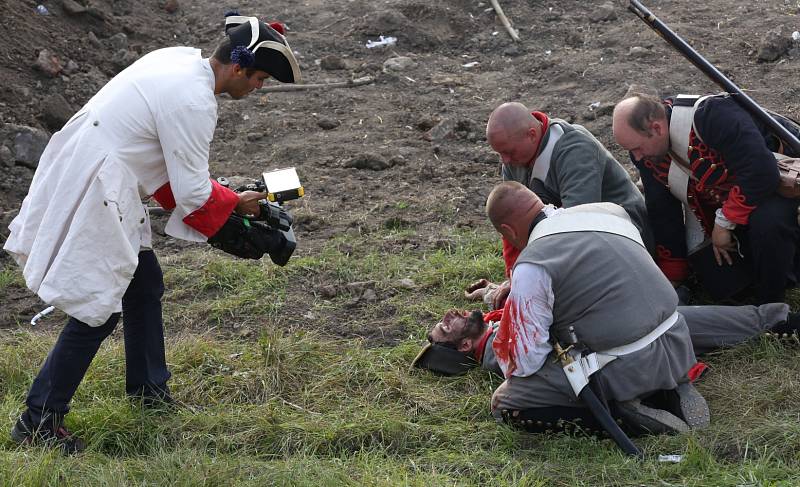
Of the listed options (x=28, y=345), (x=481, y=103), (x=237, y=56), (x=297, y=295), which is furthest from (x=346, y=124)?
(x=237, y=56)

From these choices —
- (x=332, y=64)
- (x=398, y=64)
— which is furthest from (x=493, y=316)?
(x=332, y=64)

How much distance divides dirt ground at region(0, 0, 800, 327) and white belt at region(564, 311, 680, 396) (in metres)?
2.54

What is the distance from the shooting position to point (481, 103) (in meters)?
8.99

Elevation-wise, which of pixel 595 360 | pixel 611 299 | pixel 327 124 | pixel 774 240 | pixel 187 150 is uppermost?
pixel 187 150

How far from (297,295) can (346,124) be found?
3182 mm

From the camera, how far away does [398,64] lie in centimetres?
991

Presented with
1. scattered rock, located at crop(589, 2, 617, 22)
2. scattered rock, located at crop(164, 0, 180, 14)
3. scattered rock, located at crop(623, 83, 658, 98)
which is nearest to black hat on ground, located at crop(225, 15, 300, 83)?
scattered rock, located at crop(623, 83, 658, 98)

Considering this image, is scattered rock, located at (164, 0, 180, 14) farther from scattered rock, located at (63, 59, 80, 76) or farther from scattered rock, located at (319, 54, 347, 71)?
scattered rock, located at (319, 54, 347, 71)

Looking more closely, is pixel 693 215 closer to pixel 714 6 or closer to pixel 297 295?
pixel 297 295

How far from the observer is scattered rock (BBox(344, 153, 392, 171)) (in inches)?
306

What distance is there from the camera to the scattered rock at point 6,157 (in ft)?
25.7

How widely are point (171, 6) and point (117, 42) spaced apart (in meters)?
1.53

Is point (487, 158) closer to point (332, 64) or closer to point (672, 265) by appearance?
point (672, 265)

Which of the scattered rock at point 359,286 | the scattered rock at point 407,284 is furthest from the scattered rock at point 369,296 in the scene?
the scattered rock at point 407,284
